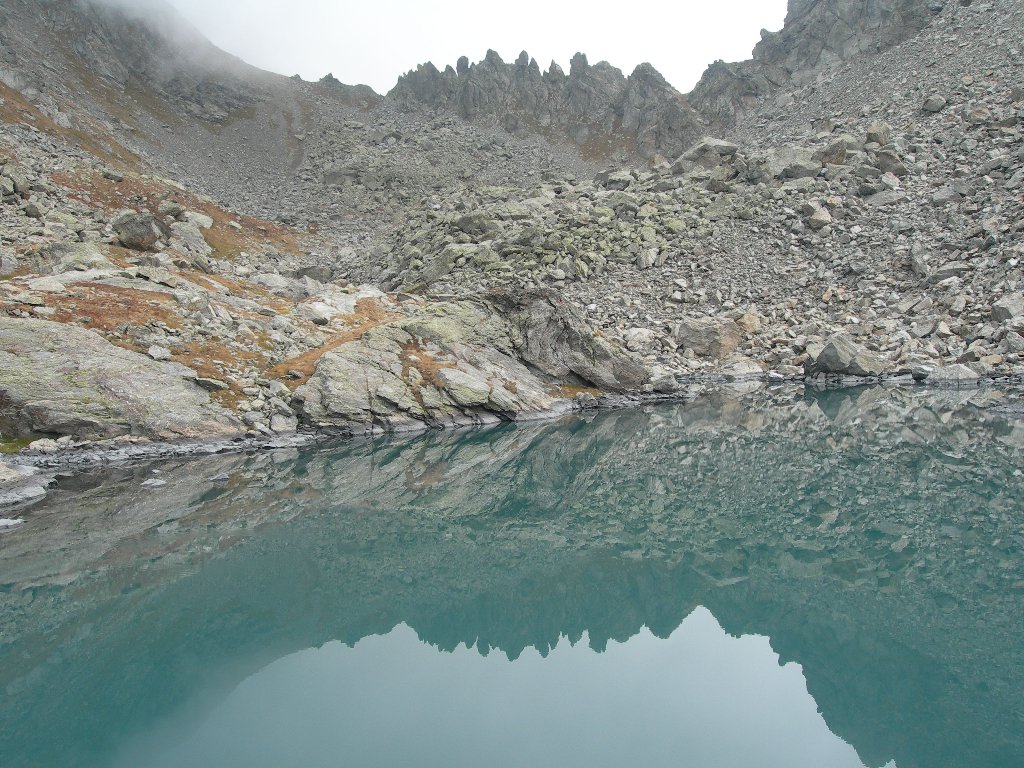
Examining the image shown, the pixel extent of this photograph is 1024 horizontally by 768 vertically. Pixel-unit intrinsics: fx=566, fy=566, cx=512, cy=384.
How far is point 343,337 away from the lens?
36.1 m

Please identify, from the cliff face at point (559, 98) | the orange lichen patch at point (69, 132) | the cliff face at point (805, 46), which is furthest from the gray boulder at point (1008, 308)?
the orange lichen patch at point (69, 132)

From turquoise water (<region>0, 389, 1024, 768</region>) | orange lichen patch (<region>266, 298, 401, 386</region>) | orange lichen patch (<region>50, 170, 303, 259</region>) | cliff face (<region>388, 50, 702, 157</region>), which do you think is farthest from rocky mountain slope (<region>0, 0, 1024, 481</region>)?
turquoise water (<region>0, 389, 1024, 768</region>)

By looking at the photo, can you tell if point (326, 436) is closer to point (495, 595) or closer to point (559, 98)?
point (495, 595)

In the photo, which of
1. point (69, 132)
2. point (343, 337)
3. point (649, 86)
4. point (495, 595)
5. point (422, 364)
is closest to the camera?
point (495, 595)

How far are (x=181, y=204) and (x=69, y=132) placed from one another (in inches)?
1093

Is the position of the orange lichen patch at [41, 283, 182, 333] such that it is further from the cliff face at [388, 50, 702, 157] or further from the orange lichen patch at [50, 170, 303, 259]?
the cliff face at [388, 50, 702, 157]

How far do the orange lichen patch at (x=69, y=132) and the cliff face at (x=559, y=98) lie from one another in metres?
61.0

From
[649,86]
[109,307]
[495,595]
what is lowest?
[495,595]

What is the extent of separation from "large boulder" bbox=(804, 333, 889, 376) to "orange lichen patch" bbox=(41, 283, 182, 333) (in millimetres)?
42418

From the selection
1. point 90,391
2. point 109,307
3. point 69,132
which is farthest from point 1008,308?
point 69,132

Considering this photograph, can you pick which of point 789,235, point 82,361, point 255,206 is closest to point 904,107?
point 789,235

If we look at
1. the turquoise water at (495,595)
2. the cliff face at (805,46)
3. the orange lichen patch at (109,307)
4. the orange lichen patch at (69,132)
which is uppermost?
the cliff face at (805,46)

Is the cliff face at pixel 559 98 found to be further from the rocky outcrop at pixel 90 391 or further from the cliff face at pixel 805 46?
the rocky outcrop at pixel 90 391

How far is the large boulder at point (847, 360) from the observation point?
133ft
